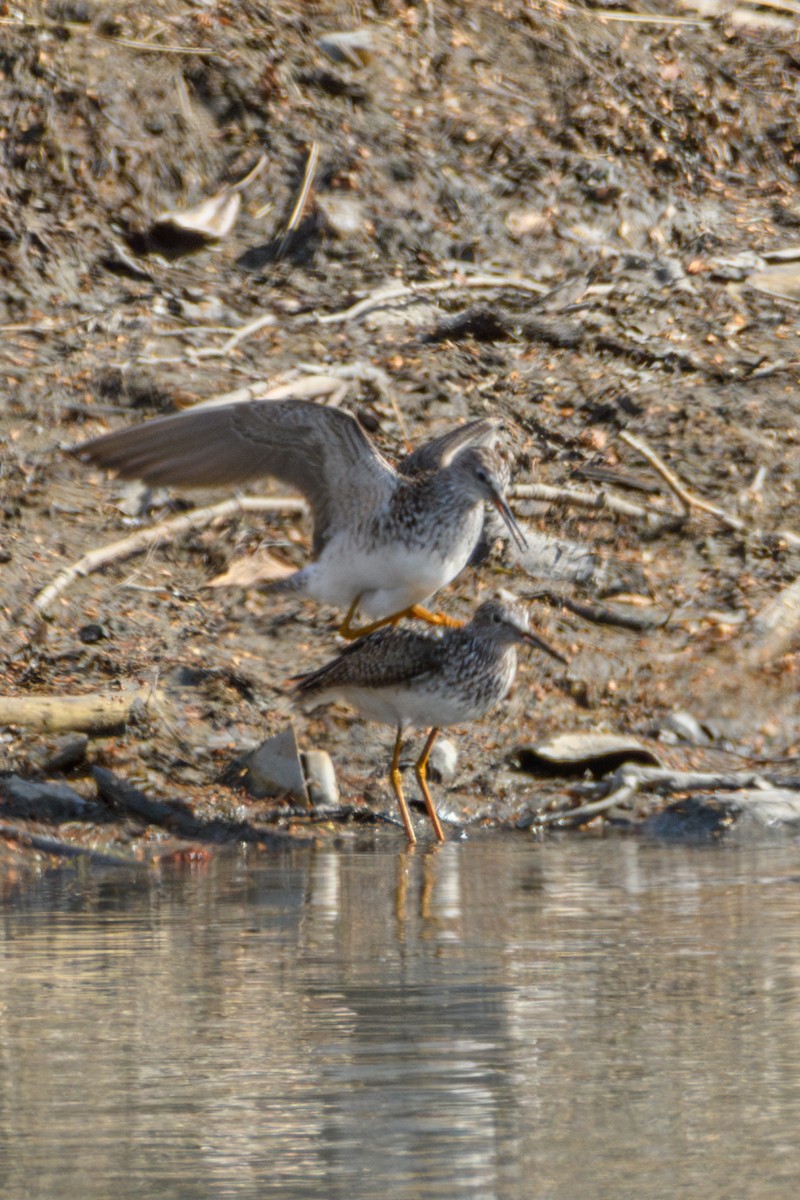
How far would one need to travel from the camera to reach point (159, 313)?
11.7 meters

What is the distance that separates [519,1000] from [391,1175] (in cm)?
139

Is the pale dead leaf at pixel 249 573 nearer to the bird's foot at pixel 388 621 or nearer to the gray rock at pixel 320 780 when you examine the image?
the bird's foot at pixel 388 621

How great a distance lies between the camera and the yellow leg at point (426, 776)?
8.04 m

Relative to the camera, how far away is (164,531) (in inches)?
389

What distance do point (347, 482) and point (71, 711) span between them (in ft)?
5.20

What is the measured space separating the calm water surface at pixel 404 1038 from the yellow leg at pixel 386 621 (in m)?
2.31

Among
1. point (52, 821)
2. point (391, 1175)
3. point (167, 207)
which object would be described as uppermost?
point (167, 207)

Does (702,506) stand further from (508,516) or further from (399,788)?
(399,788)

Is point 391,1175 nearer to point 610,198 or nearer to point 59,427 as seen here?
point 59,427

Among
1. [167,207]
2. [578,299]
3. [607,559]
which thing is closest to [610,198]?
[578,299]

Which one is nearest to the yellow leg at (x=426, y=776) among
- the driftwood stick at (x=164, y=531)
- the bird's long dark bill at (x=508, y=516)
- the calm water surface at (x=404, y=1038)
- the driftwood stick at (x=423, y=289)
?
the bird's long dark bill at (x=508, y=516)

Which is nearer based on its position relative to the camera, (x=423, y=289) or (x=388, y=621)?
(x=388, y=621)

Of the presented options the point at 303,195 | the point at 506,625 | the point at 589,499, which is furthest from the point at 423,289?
the point at 506,625

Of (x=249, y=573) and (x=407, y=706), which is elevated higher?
(x=249, y=573)
